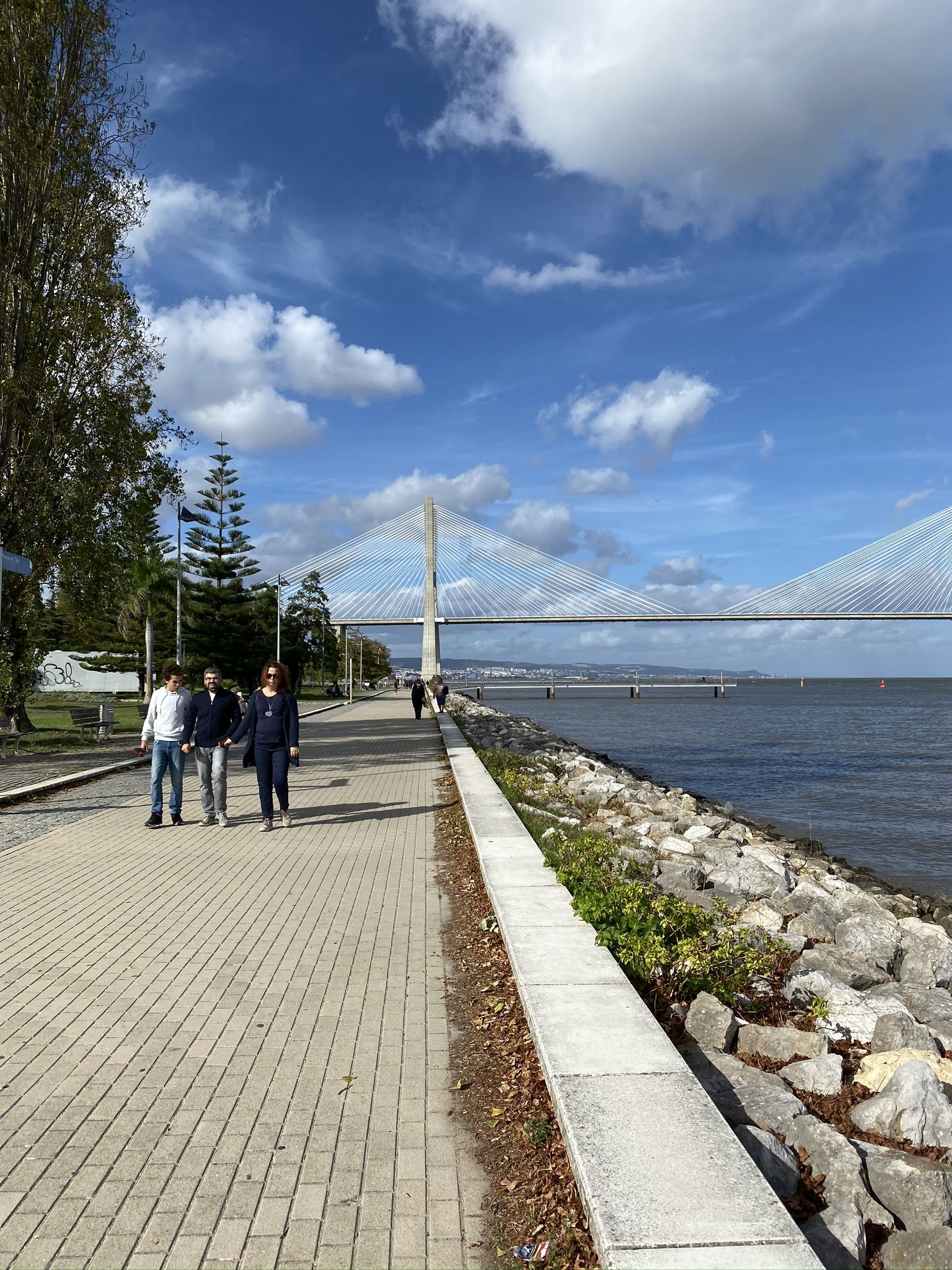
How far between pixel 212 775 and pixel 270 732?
99cm

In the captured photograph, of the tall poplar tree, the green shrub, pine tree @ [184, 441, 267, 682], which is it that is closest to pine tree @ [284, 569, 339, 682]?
pine tree @ [184, 441, 267, 682]

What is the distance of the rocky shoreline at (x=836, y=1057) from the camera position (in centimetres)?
287

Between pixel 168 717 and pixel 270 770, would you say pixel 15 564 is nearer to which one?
pixel 168 717

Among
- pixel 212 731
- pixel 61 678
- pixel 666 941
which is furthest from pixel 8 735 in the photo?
pixel 61 678

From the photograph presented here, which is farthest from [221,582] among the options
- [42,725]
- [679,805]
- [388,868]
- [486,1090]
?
[486,1090]

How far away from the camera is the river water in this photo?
1571 centimetres

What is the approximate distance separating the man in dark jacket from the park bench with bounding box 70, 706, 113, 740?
11357mm

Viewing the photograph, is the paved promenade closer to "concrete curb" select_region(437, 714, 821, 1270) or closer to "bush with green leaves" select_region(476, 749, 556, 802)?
"concrete curb" select_region(437, 714, 821, 1270)

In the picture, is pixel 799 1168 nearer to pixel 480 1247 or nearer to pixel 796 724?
pixel 480 1247

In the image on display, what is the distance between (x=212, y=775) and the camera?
10.0m

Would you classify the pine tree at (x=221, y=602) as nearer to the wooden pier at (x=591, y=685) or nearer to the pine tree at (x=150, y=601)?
the pine tree at (x=150, y=601)

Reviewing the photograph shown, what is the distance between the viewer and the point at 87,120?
58.3 feet

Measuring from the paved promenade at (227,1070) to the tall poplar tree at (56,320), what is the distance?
11182 millimetres

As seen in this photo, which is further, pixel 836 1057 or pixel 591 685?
pixel 591 685
